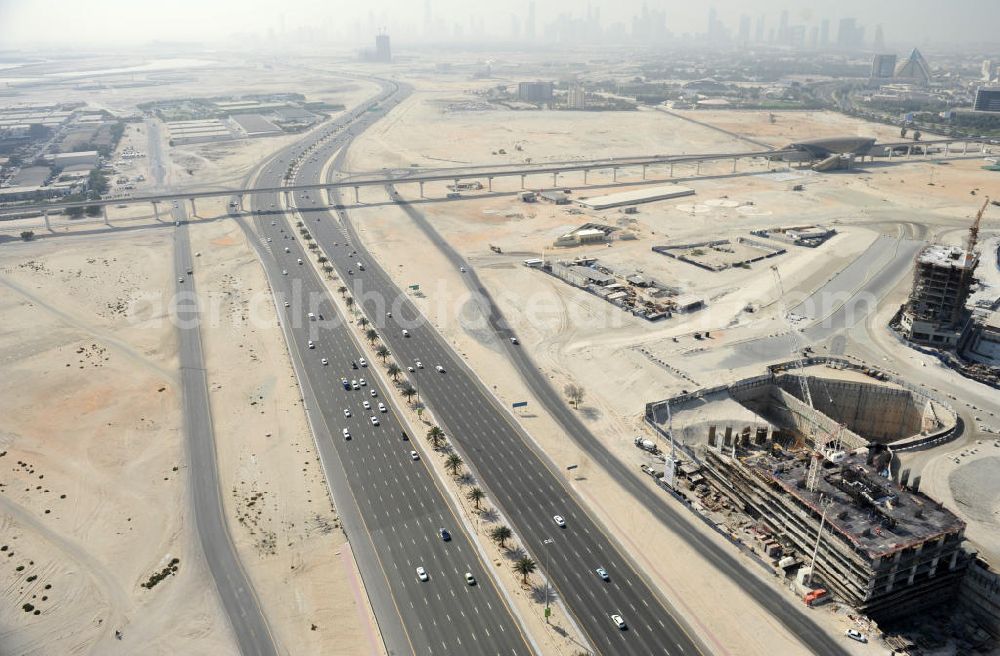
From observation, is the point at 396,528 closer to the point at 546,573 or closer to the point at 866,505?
the point at 546,573

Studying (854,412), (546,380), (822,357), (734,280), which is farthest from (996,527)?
(734,280)

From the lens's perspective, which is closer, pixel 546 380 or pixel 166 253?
pixel 546 380

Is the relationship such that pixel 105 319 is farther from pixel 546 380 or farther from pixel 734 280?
pixel 734 280

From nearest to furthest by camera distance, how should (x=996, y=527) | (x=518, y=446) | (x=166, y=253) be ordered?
(x=996, y=527) < (x=518, y=446) < (x=166, y=253)

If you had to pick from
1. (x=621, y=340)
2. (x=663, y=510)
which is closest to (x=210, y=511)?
(x=663, y=510)

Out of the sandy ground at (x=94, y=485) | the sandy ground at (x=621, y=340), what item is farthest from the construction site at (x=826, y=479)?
the sandy ground at (x=94, y=485)

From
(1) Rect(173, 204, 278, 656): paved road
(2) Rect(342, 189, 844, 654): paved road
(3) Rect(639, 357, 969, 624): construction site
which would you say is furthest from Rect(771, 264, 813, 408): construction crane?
(1) Rect(173, 204, 278, 656): paved road

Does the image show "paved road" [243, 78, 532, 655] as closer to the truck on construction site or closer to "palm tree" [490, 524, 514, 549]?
"palm tree" [490, 524, 514, 549]
